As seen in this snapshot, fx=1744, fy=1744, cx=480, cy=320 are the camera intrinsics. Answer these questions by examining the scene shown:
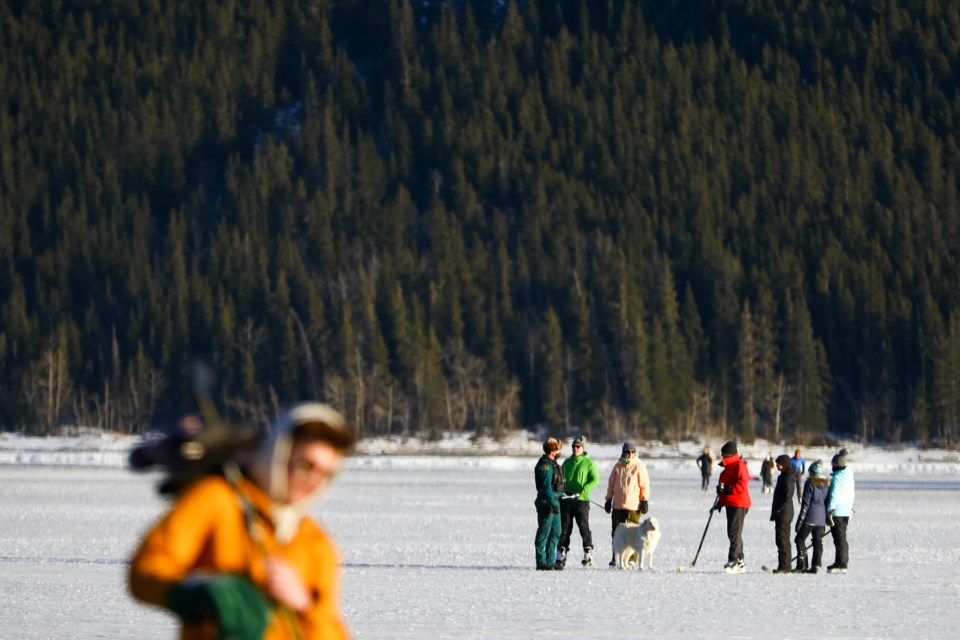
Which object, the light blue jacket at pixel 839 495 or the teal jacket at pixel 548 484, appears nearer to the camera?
the teal jacket at pixel 548 484

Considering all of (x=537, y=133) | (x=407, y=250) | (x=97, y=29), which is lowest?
(x=407, y=250)

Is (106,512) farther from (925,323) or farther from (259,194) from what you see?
(259,194)

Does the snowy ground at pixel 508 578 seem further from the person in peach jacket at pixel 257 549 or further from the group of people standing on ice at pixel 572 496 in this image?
the person in peach jacket at pixel 257 549

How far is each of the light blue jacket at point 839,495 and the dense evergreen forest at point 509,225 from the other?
9162 cm

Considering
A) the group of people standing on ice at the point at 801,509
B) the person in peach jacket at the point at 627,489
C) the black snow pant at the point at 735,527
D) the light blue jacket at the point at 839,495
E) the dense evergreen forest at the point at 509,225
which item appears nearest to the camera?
the black snow pant at the point at 735,527

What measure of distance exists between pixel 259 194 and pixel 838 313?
52.4m

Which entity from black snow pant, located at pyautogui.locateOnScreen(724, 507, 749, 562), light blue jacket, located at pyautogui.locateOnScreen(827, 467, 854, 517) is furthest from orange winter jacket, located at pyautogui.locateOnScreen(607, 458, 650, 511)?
light blue jacket, located at pyautogui.locateOnScreen(827, 467, 854, 517)

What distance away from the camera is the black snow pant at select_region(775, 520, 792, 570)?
57.2 feet

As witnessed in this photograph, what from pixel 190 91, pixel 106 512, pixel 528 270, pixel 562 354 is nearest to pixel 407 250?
pixel 528 270

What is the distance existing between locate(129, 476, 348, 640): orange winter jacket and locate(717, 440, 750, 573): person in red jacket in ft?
44.6

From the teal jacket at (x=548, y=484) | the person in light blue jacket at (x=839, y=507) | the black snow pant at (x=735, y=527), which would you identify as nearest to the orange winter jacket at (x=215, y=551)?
the teal jacket at (x=548, y=484)

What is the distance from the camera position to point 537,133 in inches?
6029

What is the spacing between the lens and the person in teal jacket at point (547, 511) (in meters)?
17.1

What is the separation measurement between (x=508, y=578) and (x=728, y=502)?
2554 mm
